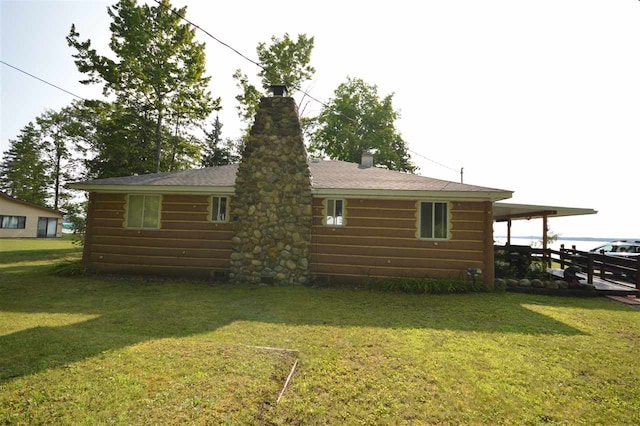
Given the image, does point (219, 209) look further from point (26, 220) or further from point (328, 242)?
point (26, 220)

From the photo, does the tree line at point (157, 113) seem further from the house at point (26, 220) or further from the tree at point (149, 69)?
the house at point (26, 220)

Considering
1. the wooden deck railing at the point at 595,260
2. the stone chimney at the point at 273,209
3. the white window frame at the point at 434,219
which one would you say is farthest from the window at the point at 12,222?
the wooden deck railing at the point at 595,260

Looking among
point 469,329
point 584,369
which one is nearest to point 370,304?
point 469,329

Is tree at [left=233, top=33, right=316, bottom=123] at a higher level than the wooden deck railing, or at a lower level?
higher

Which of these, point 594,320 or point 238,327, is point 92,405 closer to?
point 238,327

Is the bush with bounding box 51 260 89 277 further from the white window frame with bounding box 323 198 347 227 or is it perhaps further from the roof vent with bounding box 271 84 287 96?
the roof vent with bounding box 271 84 287 96

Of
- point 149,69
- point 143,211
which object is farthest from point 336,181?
point 149,69

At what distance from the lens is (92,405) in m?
2.83

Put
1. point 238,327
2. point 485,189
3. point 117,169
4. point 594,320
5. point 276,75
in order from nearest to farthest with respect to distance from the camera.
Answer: point 238,327 → point 594,320 → point 485,189 → point 117,169 → point 276,75

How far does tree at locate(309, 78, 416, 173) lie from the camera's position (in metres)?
28.4

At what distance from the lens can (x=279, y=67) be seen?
78.4ft

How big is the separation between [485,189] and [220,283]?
8.82 metres

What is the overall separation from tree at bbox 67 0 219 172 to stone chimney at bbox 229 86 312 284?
46.6 ft

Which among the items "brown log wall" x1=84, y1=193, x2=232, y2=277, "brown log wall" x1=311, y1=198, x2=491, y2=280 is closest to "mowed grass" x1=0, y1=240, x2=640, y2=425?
A: "brown log wall" x1=311, y1=198, x2=491, y2=280
